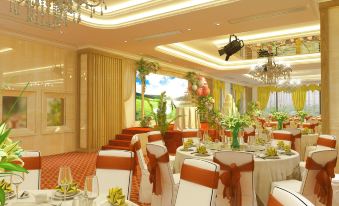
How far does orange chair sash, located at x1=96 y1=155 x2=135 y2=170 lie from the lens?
263 cm

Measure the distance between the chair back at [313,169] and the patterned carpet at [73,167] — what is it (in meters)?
2.30

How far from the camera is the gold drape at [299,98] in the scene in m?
19.8

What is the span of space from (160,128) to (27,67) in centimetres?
363

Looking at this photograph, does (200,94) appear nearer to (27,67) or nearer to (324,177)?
(27,67)

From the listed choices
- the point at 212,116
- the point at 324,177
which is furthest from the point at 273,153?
the point at 212,116

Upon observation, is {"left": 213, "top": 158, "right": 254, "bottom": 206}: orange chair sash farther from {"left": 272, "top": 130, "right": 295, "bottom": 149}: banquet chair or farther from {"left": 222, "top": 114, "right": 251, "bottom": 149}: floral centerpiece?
{"left": 272, "top": 130, "right": 295, "bottom": 149}: banquet chair

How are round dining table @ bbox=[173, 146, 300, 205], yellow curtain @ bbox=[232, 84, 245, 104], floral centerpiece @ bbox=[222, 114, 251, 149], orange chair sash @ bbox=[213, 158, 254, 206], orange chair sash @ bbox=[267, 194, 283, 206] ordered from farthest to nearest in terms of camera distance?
yellow curtain @ bbox=[232, 84, 245, 104] → floral centerpiece @ bbox=[222, 114, 251, 149] → round dining table @ bbox=[173, 146, 300, 205] → orange chair sash @ bbox=[213, 158, 254, 206] → orange chair sash @ bbox=[267, 194, 283, 206]

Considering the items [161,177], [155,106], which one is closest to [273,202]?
[161,177]

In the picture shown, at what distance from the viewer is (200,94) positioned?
431 inches

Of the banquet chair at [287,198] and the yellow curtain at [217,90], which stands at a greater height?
the yellow curtain at [217,90]

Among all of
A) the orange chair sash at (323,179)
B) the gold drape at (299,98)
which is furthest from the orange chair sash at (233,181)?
the gold drape at (299,98)

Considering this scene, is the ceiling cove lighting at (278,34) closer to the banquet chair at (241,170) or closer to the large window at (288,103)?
the banquet chair at (241,170)

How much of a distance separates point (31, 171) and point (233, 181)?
1.82 meters

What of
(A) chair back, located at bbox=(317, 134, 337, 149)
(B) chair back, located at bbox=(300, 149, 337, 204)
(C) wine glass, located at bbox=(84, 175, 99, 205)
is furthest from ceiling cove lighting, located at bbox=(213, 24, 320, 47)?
(C) wine glass, located at bbox=(84, 175, 99, 205)
